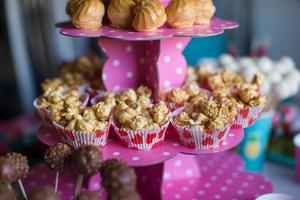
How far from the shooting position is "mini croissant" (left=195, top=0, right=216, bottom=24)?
1.01 meters

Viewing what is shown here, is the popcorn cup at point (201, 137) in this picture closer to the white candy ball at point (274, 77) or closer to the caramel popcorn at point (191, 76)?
the caramel popcorn at point (191, 76)

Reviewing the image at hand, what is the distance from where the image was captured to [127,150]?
0.95m

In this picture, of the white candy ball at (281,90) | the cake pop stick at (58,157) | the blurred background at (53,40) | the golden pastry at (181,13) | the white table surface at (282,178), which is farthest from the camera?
the blurred background at (53,40)

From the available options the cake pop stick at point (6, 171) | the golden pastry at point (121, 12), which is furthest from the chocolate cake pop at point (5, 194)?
the golden pastry at point (121, 12)

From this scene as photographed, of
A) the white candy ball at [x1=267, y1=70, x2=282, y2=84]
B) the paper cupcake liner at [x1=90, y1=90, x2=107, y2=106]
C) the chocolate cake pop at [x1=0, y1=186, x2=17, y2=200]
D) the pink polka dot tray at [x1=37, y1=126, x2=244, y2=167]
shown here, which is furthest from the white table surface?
the chocolate cake pop at [x1=0, y1=186, x2=17, y2=200]

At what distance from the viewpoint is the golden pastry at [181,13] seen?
0.97 metres

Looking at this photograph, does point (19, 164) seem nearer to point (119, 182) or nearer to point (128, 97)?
point (119, 182)

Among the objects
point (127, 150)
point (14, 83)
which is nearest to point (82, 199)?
point (127, 150)

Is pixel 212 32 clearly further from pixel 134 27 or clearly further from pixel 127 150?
pixel 127 150

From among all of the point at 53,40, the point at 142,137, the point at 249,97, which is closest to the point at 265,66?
the point at 249,97

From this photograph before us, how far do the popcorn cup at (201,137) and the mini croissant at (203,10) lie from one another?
27 centimetres

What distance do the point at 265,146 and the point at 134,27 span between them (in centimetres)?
75

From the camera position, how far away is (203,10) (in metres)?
1.02

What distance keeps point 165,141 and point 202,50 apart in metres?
1.39
